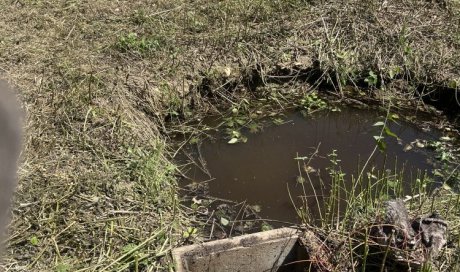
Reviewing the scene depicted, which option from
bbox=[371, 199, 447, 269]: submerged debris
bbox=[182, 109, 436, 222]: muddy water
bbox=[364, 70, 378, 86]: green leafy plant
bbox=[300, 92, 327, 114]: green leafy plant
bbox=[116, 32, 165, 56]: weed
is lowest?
bbox=[182, 109, 436, 222]: muddy water

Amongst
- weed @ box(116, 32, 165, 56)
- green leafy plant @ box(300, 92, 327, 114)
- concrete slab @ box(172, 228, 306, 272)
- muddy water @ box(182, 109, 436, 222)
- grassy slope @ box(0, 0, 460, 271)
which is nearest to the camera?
concrete slab @ box(172, 228, 306, 272)

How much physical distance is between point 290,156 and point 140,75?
154cm

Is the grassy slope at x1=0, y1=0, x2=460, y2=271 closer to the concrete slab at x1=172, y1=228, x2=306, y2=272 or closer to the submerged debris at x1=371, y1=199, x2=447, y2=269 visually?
the concrete slab at x1=172, y1=228, x2=306, y2=272

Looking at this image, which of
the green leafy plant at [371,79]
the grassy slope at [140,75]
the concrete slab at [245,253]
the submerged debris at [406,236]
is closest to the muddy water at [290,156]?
the green leafy plant at [371,79]

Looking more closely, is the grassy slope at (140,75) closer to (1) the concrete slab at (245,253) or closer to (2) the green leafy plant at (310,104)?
(1) the concrete slab at (245,253)

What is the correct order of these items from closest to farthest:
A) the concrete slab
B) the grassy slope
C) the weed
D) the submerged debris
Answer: the submerged debris → the concrete slab → the grassy slope → the weed

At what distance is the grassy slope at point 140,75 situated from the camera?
3.29 m

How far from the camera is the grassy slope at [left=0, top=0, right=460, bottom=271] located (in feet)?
10.8

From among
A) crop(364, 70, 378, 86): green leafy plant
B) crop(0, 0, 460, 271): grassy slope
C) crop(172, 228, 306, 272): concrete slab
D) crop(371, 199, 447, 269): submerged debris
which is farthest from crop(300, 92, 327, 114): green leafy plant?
crop(371, 199, 447, 269): submerged debris

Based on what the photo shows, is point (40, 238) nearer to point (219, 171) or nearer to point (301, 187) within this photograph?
point (219, 171)

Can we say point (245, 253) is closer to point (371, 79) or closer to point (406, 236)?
point (406, 236)

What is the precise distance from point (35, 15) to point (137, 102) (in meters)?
1.81

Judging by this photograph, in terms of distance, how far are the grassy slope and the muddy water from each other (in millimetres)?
440

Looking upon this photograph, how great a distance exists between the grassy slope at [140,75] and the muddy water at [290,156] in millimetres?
440
